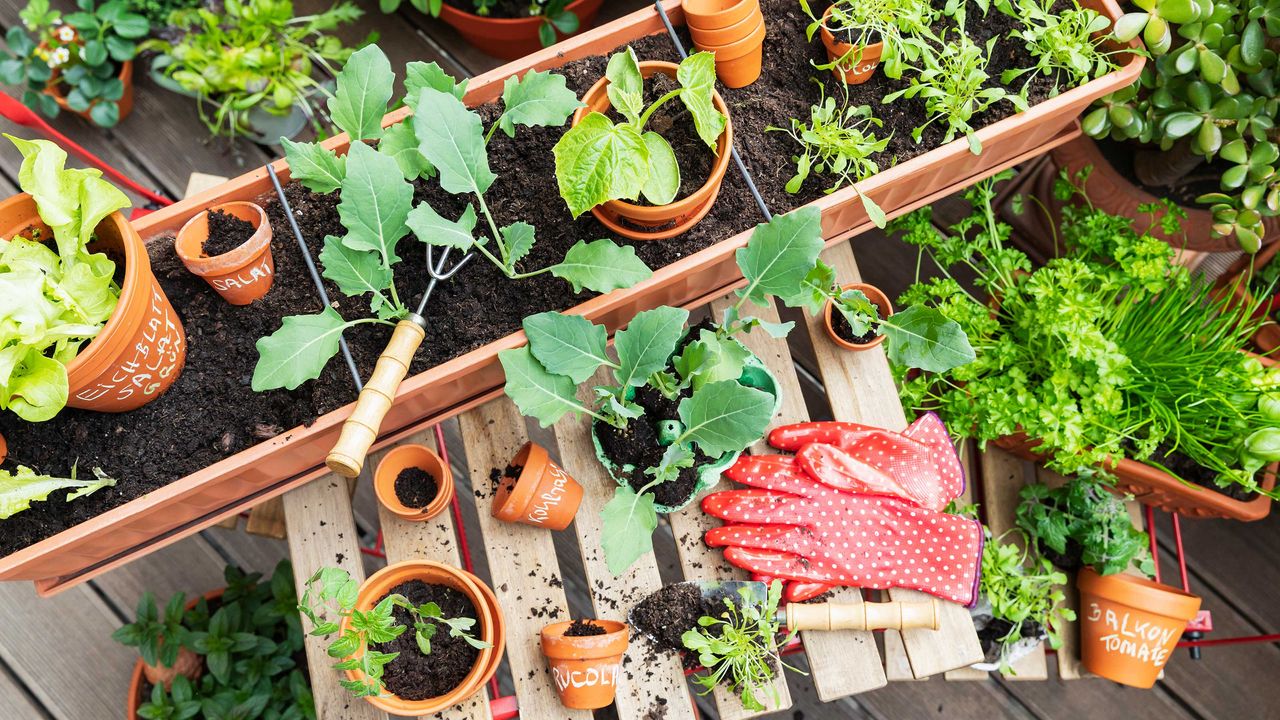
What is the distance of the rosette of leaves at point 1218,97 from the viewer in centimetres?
124

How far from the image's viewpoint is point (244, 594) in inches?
60.2

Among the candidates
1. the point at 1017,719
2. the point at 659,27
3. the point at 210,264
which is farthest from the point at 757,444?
the point at 1017,719

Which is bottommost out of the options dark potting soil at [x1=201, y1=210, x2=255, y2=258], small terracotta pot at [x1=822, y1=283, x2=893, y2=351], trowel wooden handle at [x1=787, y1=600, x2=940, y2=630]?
trowel wooden handle at [x1=787, y1=600, x2=940, y2=630]

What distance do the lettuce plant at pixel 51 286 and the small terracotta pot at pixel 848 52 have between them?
0.96 metres

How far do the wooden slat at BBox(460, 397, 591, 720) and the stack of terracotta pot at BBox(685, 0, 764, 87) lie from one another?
23.3 inches

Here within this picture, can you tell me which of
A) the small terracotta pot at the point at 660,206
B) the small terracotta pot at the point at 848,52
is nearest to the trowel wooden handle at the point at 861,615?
the small terracotta pot at the point at 660,206

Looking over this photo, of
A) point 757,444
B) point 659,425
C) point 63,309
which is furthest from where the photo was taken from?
point 757,444

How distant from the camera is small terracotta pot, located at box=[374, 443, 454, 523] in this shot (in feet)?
3.95

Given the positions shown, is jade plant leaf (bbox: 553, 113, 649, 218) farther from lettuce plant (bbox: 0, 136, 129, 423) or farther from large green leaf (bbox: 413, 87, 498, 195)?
lettuce plant (bbox: 0, 136, 129, 423)

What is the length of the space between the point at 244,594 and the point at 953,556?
123 cm

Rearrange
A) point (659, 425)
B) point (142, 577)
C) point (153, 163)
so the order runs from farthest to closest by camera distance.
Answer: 1. point (153, 163)
2. point (142, 577)
3. point (659, 425)

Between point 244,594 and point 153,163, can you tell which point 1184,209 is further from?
point 153,163

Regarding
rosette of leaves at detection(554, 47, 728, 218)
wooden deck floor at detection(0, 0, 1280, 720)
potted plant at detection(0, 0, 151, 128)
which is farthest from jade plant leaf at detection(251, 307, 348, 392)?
potted plant at detection(0, 0, 151, 128)

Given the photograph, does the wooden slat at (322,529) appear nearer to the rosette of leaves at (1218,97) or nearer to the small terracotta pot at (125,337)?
the small terracotta pot at (125,337)
